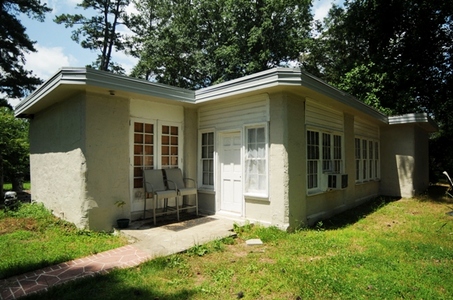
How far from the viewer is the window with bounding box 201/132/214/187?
675cm

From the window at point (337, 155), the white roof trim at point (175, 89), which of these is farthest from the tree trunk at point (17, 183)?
the window at point (337, 155)

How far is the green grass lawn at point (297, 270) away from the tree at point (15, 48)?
14.9m

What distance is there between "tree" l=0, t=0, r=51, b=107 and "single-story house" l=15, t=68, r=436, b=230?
338 inches

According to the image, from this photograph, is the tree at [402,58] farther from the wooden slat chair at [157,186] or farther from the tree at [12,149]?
the tree at [12,149]

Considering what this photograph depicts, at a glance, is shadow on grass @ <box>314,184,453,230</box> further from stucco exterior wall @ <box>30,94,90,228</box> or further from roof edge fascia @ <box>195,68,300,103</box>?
stucco exterior wall @ <box>30,94,90,228</box>

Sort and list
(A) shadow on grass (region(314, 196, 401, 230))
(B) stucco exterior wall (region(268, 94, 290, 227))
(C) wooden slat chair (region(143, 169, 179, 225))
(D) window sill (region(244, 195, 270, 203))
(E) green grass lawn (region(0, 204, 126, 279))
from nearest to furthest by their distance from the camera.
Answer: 1. (E) green grass lawn (region(0, 204, 126, 279))
2. (B) stucco exterior wall (region(268, 94, 290, 227))
3. (D) window sill (region(244, 195, 270, 203))
4. (C) wooden slat chair (region(143, 169, 179, 225))
5. (A) shadow on grass (region(314, 196, 401, 230))

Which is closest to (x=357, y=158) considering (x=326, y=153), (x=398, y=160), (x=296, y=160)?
(x=326, y=153)

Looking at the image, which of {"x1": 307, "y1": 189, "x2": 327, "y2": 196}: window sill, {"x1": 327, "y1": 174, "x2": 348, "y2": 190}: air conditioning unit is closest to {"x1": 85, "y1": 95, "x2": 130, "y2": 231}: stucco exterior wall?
{"x1": 307, "y1": 189, "x2": 327, "y2": 196}: window sill

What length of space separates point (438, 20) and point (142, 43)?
17424 mm

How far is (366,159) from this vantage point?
30.1 ft

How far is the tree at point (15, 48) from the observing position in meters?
13.1

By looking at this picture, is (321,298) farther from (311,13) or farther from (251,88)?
(311,13)

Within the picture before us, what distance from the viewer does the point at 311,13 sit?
16.8 meters

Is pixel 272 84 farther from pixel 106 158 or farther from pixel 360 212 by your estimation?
pixel 360 212
